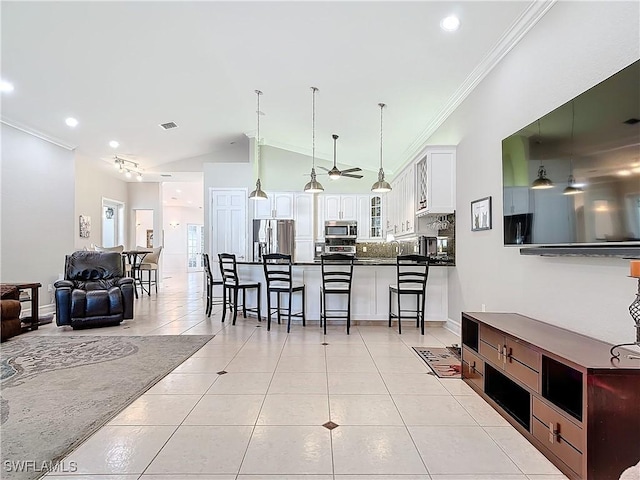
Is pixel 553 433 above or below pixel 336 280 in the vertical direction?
below

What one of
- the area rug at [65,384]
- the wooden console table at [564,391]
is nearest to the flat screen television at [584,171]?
the wooden console table at [564,391]

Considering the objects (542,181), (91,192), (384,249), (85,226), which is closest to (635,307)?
(542,181)

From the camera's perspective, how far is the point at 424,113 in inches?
212

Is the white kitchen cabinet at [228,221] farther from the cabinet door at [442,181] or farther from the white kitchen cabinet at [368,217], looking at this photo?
the cabinet door at [442,181]

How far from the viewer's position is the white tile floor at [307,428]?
6.01 ft

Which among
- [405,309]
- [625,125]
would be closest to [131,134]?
[405,309]

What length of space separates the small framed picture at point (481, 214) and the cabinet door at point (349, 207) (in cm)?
455

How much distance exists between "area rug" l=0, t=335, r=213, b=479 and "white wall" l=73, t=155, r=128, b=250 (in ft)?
13.4

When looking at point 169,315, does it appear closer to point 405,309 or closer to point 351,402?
point 405,309

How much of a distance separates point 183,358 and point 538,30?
14.2 ft

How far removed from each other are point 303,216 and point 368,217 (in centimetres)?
155

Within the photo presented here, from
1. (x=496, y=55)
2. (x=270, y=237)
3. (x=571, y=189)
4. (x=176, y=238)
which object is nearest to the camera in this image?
(x=571, y=189)

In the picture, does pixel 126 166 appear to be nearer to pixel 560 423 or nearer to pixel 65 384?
pixel 65 384

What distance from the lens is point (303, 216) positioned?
8484mm
